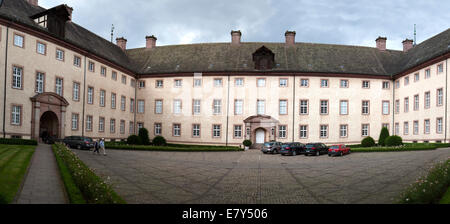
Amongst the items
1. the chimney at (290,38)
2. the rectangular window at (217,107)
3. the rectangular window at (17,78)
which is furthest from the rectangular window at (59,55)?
the chimney at (290,38)

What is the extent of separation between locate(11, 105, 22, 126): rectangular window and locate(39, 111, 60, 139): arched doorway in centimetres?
363

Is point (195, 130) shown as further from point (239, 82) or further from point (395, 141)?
point (395, 141)

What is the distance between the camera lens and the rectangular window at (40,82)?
28.8m

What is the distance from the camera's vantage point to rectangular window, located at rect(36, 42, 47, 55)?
2862 cm

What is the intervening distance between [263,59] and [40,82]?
81.3 feet

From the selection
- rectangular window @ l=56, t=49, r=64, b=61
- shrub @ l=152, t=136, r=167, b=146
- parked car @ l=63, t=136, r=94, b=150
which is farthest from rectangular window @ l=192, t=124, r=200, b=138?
rectangular window @ l=56, t=49, r=64, b=61

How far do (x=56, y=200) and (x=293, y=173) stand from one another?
10.8 metres

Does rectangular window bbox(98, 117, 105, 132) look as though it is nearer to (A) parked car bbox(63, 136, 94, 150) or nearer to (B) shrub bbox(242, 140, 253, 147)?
(A) parked car bbox(63, 136, 94, 150)

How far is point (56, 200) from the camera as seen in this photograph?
862 cm

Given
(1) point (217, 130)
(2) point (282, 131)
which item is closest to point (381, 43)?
(2) point (282, 131)

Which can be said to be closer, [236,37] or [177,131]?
[177,131]

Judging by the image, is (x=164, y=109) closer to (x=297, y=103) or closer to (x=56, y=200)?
(x=297, y=103)

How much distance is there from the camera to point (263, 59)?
40.6 m

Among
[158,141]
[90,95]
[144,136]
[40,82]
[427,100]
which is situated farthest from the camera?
[144,136]
